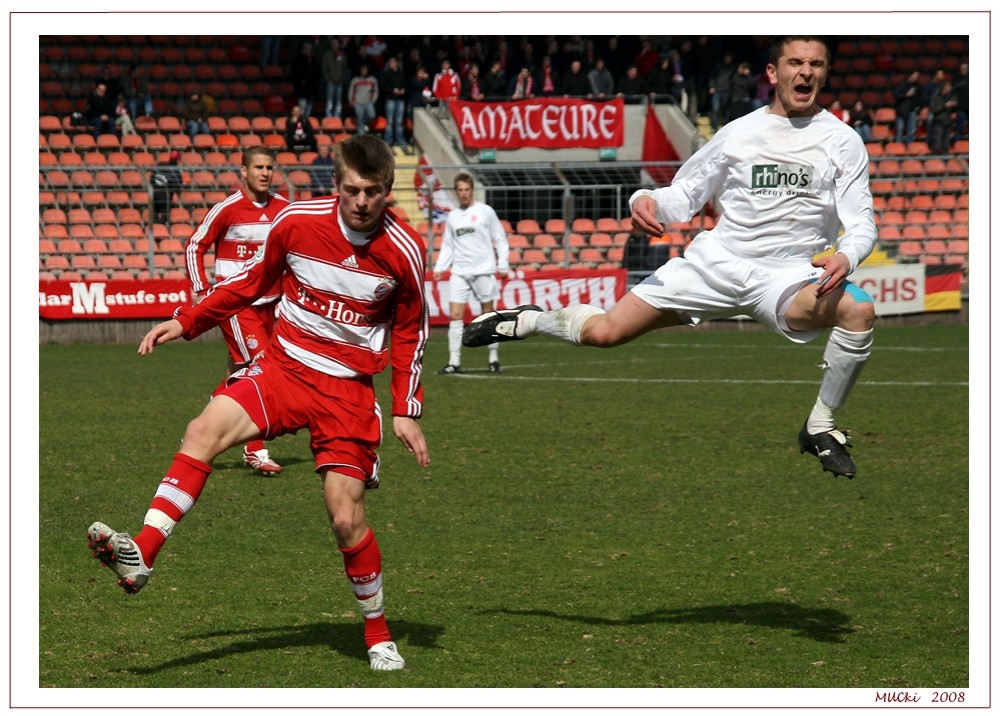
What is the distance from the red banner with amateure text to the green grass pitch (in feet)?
37.4

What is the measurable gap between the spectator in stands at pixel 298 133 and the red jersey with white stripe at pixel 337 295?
18.5 metres

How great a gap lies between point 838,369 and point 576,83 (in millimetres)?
19628

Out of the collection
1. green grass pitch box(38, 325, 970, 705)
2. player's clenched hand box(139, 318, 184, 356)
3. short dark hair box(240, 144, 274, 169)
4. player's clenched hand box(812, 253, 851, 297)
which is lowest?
green grass pitch box(38, 325, 970, 705)

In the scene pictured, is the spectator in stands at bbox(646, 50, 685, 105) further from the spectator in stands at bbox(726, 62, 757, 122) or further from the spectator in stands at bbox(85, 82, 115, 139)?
the spectator in stands at bbox(85, 82, 115, 139)

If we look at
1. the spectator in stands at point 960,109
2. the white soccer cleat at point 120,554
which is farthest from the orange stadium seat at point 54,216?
the white soccer cleat at point 120,554

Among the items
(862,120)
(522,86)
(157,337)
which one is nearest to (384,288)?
(157,337)

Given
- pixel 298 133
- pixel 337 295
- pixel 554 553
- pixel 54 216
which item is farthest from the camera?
pixel 298 133

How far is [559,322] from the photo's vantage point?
7.23m

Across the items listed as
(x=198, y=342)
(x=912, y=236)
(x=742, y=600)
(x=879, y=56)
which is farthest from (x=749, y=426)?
(x=879, y=56)

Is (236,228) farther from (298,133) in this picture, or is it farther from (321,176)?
(298,133)

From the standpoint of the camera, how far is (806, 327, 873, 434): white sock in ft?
21.4

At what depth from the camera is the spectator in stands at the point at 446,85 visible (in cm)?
2548

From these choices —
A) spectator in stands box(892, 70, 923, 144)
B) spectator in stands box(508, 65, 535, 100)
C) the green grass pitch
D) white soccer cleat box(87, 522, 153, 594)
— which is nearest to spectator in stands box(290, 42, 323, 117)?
spectator in stands box(508, 65, 535, 100)

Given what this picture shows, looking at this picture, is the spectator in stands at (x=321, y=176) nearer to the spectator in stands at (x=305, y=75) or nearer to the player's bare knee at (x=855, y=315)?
the spectator in stands at (x=305, y=75)
